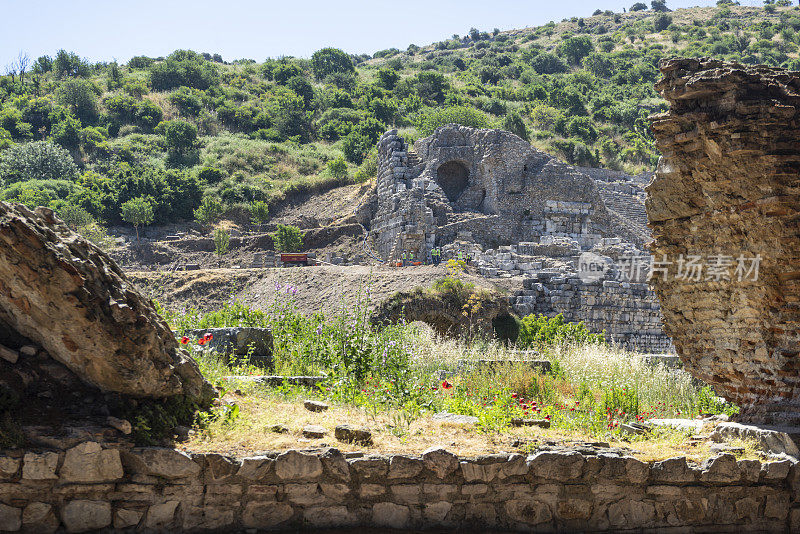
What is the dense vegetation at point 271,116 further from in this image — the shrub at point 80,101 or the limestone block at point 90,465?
the limestone block at point 90,465

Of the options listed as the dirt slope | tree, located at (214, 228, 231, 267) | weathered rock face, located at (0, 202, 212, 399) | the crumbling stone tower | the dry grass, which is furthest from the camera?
tree, located at (214, 228, 231, 267)

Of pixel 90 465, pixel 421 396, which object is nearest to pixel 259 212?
pixel 421 396

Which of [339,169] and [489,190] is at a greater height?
[339,169]

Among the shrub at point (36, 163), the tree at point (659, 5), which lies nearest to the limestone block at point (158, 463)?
the shrub at point (36, 163)

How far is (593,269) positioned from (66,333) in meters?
16.0

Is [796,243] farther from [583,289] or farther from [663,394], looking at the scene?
[583,289]

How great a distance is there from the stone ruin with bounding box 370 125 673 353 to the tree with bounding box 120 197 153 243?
10382 mm

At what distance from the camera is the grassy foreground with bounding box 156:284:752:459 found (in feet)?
17.5

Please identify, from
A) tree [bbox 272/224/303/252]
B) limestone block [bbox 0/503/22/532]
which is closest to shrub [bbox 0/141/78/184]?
tree [bbox 272/224/303/252]

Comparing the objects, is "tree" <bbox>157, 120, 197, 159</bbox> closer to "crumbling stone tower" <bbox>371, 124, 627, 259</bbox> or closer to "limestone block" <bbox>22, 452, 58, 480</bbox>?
"crumbling stone tower" <bbox>371, 124, 627, 259</bbox>

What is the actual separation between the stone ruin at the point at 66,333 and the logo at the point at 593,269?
14.6 m

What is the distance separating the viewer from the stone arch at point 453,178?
98.6 ft

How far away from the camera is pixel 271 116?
164 ft

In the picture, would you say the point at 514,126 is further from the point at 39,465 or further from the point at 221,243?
the point at 39,465
